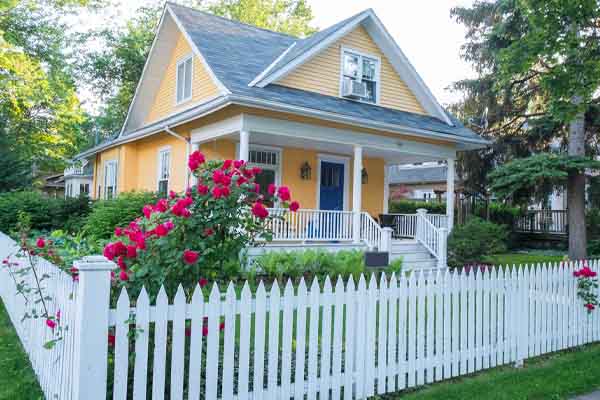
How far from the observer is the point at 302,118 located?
36.1 ft

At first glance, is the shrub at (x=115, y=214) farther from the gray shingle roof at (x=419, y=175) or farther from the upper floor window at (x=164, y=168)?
the gray shingle roof at (x=419, y=175)

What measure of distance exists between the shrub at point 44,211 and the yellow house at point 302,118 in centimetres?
225

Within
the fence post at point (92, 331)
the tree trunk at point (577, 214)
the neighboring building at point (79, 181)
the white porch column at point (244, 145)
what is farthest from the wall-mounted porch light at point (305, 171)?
the neighboring building at point (79, 181)

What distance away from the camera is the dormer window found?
13.3m

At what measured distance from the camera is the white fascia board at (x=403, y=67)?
13734 mm

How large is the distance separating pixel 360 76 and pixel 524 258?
7.94 meters

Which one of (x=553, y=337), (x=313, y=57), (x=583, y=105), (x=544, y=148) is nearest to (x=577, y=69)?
(x=583, y=105)

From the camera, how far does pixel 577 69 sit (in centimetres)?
712

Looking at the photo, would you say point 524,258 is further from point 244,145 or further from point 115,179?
point 115,179

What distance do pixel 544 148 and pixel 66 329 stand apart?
18.9 metres

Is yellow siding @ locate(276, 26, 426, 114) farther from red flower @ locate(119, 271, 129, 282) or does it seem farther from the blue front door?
red flower @ locate(119, 271, 129, 282)

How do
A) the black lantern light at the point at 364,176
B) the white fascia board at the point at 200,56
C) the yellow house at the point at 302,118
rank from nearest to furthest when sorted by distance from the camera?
the white fascia board at the point at 200,56, the yellow house at the point at 302,118, the black lantern light at the point at 364,176

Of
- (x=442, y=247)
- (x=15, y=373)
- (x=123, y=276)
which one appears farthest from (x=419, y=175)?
(x=123, y=276)

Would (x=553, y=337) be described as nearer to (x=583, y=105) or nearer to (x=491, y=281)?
(x=491, y=281)
